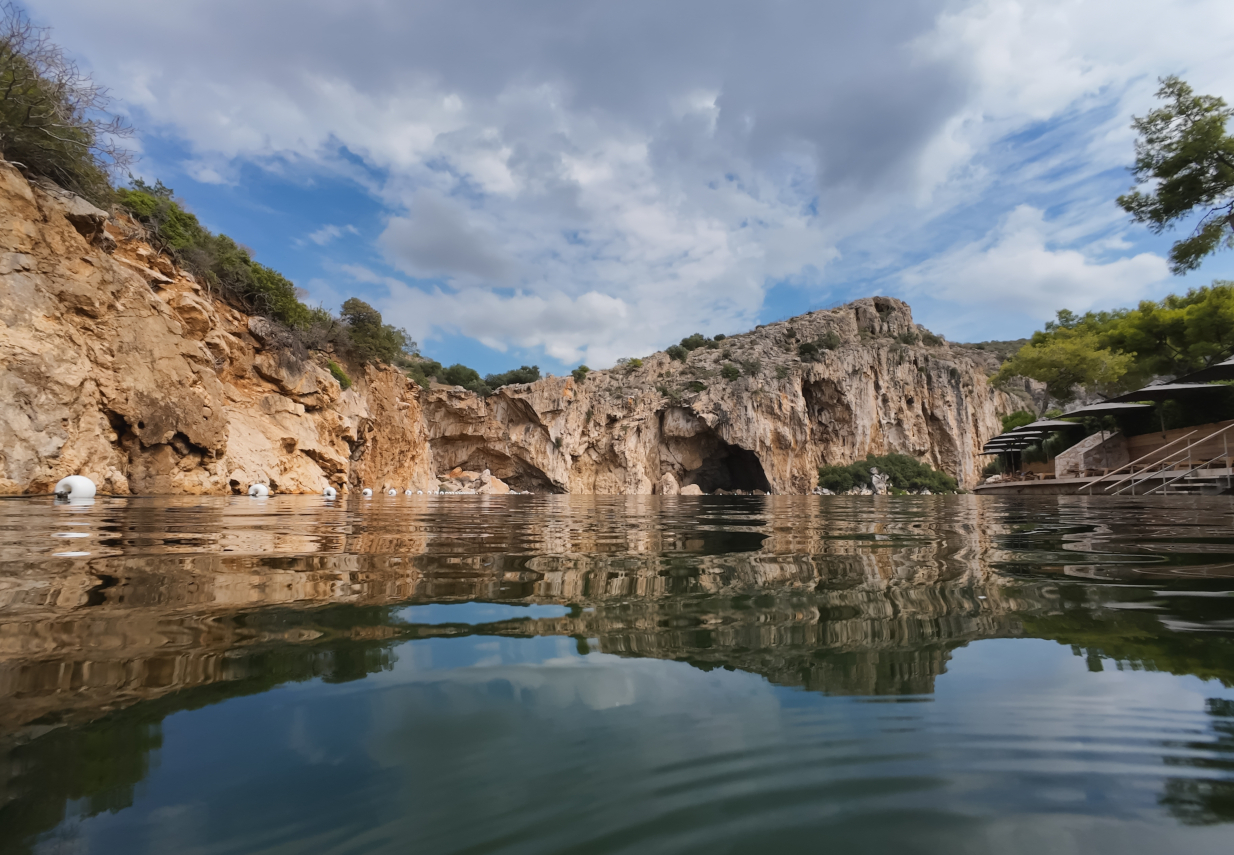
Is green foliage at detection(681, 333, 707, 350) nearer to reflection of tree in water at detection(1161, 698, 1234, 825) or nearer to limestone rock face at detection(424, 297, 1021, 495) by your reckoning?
limestone rock face at detection(424, 297, 1021, 495)

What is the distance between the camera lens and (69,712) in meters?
0.88

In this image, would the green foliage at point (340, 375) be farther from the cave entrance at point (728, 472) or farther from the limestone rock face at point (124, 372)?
the cave entrance at point (728, 472)

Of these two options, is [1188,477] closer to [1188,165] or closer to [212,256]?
[1188,165]

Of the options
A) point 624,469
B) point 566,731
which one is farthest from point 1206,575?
point 624,469

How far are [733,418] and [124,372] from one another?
36.5m

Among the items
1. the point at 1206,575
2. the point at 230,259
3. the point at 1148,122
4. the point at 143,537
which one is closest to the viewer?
the point at 1206,575

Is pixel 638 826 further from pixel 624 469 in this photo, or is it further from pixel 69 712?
pixel 624 469

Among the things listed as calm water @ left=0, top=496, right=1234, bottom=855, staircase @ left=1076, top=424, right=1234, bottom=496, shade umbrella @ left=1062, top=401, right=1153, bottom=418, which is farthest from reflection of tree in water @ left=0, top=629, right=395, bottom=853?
shade umbrella @ left=1062, top=401, right=1153, bottom=418

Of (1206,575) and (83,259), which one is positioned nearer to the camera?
(1206,575)

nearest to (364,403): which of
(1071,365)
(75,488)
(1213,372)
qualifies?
(75,488)

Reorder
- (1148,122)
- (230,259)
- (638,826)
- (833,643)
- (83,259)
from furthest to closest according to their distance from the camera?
1. (230,259)
2. (1148,122)
3. (83,259)
4. (833,643)
5. (638,826)

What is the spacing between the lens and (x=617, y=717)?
885 millimetres

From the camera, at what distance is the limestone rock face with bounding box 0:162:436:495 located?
9.33 metres

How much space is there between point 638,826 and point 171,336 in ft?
50.8
